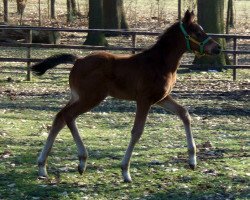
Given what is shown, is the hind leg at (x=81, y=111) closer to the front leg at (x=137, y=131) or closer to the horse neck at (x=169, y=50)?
the front leg at (x=137, y=131)

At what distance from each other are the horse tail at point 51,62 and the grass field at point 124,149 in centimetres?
121

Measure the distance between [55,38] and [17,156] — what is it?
17.2 m

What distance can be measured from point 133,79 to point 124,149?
241 cm

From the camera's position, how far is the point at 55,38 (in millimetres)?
27094

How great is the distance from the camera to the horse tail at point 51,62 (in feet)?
30.7

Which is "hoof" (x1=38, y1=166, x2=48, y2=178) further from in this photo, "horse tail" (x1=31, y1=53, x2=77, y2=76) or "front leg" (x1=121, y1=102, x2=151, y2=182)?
"horse tail" (x1=31, y1=53, x2=77, y2=76)

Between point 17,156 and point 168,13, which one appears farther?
point 168,13

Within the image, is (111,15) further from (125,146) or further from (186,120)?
(186,120)

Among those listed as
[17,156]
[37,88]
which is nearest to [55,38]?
[37,88]

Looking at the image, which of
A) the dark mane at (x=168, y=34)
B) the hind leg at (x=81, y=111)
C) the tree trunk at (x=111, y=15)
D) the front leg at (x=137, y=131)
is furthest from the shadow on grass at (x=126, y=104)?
the tree trunk at (x=111, y=15)

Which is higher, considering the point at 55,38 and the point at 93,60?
the point at 93,60

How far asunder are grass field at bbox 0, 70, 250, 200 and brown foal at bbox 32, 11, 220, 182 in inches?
13.4

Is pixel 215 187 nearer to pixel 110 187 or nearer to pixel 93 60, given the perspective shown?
pixel 110 187

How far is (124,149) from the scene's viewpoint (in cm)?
1108
